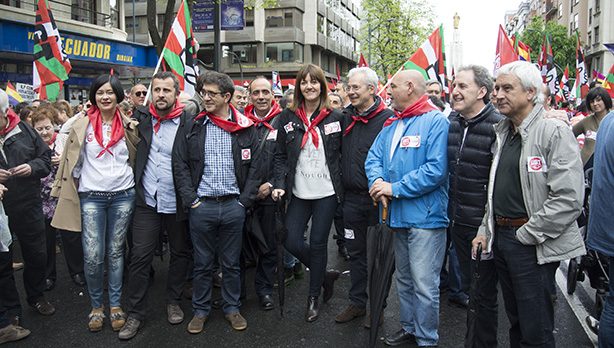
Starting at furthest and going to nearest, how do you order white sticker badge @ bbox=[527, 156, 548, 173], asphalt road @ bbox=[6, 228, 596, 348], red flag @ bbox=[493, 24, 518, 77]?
1. red flag @ bbox=[493, 24, 518, 77]
2. asphalt road @ bbox=[6, 228, 596, 348]
3. white sticker badge @ bbox=[527, 156, 548, 173]

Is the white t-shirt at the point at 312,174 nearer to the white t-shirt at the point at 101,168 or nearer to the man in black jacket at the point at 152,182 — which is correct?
the man in black jacket at the point at 152,182

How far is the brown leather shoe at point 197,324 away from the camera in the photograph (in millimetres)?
4195

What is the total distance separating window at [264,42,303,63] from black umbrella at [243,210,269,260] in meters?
43.6

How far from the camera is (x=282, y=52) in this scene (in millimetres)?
46844

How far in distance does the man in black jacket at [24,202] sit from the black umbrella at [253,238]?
6.44ft

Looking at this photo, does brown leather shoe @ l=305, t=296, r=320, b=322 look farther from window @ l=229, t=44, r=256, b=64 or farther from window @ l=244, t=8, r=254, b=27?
window @ l=244, t=8, r=254, b=27

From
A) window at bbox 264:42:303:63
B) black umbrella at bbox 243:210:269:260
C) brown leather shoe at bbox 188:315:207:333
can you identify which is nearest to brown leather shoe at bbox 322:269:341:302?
black umbrella at bbox 243:210:269:260

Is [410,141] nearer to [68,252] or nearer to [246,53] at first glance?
[68,252]

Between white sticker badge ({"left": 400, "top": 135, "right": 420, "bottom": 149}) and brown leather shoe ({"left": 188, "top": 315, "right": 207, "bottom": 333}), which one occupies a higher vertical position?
white sticker badge ({"left": 400, "top": 135, "right": 420, "bottom": 149})

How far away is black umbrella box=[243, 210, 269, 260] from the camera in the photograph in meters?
4.66

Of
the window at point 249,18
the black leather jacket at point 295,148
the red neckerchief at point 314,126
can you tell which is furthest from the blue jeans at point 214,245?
the window at point 249,18

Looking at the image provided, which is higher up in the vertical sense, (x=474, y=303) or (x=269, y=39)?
(x=269, y=39)

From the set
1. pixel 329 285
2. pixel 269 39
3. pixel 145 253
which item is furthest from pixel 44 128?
pixel 269 39

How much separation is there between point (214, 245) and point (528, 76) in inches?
117
